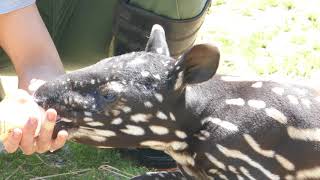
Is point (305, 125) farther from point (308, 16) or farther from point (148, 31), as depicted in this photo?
point (308, 16)

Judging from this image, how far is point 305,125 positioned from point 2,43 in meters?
1.33

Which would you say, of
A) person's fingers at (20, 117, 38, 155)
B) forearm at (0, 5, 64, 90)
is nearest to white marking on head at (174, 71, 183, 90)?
person's fingers at (20, 117, 38, 155)

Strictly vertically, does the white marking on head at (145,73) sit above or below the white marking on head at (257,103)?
above

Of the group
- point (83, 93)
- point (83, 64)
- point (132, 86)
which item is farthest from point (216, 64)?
point (83, 64)

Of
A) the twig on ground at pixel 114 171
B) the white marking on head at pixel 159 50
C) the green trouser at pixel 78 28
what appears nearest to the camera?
the white marking on head at pixel 159 50

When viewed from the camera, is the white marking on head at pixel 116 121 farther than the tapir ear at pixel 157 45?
No

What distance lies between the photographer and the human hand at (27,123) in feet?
7.54

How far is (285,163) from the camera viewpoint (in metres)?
2.28

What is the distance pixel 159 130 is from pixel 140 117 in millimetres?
83

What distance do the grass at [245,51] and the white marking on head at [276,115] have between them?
108 cm

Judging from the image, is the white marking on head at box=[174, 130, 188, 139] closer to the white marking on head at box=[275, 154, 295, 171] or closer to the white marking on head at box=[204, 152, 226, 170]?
the white marking on head at box=[204, 152, 226, 170]

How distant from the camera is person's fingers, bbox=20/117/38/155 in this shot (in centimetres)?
232

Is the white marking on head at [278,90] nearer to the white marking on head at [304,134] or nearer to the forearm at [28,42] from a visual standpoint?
the white marking on head at [304,134]

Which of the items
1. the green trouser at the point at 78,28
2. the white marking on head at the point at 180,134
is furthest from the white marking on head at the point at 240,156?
the green trouser at the point at 78,28
